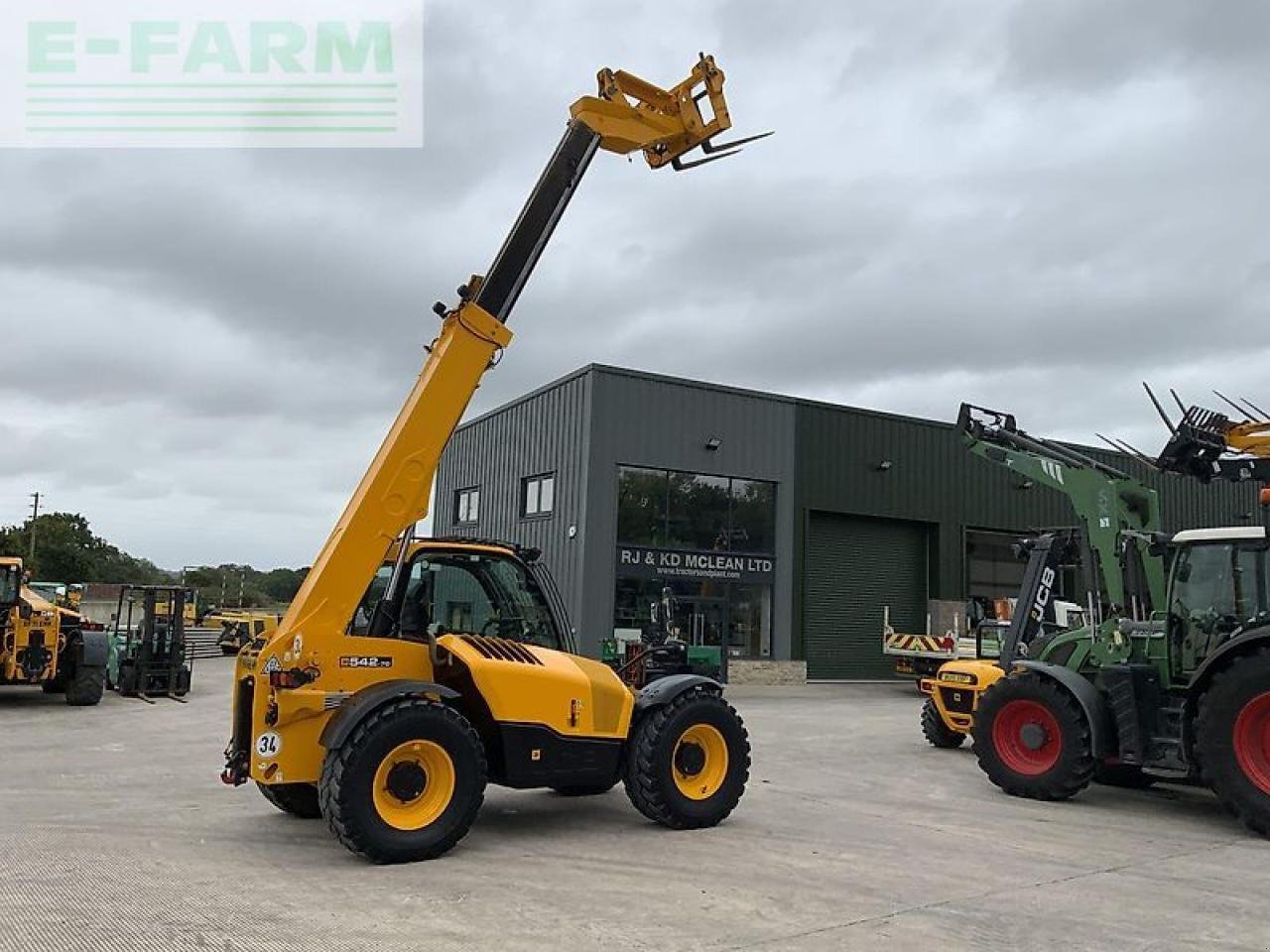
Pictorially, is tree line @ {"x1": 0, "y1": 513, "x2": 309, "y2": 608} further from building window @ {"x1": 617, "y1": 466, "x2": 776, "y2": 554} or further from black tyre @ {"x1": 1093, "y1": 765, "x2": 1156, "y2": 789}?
black tyre @ {"x1": 1093, "y1": 765, "x2": 1156, "y2": 789}

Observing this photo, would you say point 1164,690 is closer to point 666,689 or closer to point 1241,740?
point 1241,740

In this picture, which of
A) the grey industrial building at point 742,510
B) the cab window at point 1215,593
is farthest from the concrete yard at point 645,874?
the grey industrial building at point 742,510

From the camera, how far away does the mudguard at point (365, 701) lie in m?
6.61

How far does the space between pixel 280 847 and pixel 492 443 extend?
21.4 meters

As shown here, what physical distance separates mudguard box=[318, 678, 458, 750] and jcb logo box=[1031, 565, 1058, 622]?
8.93m

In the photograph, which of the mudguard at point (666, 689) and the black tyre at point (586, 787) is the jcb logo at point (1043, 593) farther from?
the black tyre at point (586, 787)

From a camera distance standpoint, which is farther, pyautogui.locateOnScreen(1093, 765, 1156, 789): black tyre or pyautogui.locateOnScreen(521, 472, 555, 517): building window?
pyautogui.locateOnScreen(521, 472, 555, 517): building window

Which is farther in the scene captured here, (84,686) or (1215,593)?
(84,686)

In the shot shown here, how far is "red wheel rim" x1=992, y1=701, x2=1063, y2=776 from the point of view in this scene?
9.67 metres

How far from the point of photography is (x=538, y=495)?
1006 inches

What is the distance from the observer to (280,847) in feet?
23.4

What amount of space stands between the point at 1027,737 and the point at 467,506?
21.5 metres

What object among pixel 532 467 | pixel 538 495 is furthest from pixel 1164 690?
pixel 532 467

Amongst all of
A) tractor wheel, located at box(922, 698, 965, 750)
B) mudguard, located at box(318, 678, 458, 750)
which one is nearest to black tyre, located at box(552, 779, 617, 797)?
mudguard, located at box(318, 678, 458, 750)
